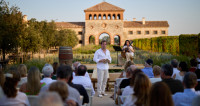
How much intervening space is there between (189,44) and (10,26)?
1250 cm

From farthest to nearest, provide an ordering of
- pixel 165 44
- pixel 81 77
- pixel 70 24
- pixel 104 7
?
1. pixel 70 24
2. pixel 104 7
3. pixel 165 44
4. pixel 81 77

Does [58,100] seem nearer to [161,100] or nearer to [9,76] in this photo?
[161,100]

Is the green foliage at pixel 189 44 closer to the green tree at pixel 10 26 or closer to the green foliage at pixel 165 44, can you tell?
the green foliage at pixel 165 44

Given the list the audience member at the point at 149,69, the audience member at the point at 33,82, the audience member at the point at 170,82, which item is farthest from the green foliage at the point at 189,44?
the audience member at the point at 33,82

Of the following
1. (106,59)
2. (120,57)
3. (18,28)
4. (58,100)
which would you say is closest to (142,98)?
(58,100)

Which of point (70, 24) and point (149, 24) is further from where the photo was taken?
point (149, 24)

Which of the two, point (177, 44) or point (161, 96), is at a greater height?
point (177, 44)

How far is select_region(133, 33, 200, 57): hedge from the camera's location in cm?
1298


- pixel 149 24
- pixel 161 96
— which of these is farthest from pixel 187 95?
pixel 149 24

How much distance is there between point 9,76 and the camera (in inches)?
116

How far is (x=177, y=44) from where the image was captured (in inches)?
754

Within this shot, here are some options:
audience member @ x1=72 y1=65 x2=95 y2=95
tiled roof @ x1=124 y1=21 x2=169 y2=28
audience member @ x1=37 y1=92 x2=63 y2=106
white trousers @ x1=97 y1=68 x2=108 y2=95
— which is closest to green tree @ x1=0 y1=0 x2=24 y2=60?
white trousers @ x1=97 y1=68 x2=108 y2=95

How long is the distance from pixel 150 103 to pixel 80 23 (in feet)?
141

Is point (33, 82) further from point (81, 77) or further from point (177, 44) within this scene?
point (177, 44)
